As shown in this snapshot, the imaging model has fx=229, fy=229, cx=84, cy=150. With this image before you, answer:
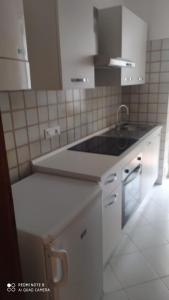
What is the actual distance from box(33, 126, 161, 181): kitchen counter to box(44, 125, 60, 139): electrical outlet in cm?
15

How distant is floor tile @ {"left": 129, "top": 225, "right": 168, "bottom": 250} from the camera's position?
2.10 meters

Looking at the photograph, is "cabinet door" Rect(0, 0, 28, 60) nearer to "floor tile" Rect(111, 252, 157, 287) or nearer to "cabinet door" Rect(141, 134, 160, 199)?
"floor tile" Rect(111, 252, 157, 287)

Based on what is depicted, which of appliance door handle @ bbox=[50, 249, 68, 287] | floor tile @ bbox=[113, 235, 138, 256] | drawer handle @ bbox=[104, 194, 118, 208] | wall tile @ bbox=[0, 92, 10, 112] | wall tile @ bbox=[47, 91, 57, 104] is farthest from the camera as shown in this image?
floor tile @ bbox=[113, 235, 138, 256]

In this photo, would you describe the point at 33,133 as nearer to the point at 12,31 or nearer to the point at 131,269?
the point at 12,31

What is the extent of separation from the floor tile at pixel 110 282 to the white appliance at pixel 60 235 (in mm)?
191

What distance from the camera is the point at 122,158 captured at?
171 cm

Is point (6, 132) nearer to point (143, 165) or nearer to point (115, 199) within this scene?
point (115, 199)

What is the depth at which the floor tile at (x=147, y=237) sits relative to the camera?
2.10 m

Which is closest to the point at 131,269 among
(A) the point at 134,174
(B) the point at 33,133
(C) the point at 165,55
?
(A) the point at 134,174

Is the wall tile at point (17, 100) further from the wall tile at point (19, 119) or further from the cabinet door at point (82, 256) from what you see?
the cabinet door at point (82, 256)

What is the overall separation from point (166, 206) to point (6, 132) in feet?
6.97

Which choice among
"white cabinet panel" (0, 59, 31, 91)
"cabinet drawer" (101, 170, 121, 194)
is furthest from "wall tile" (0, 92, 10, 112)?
"cabinet drawer" (101, 170, 121, 194)

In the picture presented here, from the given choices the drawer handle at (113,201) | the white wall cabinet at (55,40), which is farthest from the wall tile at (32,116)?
the drawer handle at (113,201)

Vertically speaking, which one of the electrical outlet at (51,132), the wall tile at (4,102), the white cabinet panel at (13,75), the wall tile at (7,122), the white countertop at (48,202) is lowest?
the white countertop at (48,202)
